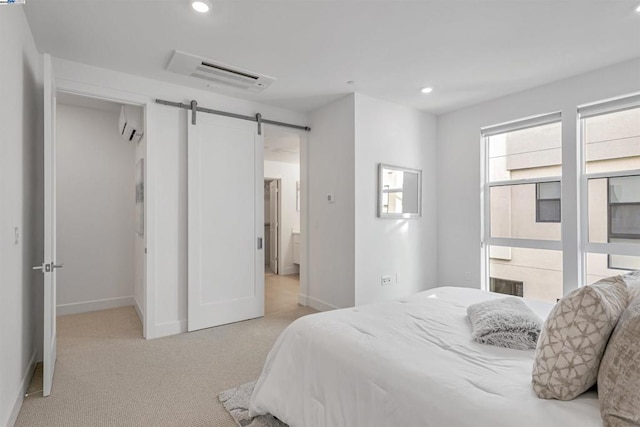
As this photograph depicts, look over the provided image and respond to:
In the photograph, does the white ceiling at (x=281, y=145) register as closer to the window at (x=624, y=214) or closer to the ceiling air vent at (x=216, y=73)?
the ceiling air vent at (x=216, y=73)

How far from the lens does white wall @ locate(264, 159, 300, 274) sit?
682 cm

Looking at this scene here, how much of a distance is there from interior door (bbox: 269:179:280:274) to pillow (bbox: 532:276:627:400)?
6.04 meters

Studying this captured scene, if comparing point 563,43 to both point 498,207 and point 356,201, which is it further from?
point 356,201

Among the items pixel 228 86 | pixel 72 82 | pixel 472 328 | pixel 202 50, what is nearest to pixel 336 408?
pixel 472 328

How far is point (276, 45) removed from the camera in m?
2.66

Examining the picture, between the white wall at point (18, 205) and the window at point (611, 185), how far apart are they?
14.9 ft

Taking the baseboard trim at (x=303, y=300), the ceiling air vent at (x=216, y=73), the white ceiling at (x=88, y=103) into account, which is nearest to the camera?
the ceiling air vent at (x=216, y=73)

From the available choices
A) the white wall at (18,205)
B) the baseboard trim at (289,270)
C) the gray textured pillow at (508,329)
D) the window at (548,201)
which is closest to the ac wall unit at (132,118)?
the white wall at (18,205)

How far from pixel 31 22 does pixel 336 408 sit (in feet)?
10.4

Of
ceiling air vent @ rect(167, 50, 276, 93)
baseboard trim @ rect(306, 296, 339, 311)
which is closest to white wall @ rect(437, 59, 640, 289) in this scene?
baseboard trim @ rect(306, 296, 339, 311)

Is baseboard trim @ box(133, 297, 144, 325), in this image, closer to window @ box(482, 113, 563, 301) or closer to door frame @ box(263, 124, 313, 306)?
door frame @ box(263, 124, 313, 306)

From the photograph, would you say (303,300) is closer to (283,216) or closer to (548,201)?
(283,216)

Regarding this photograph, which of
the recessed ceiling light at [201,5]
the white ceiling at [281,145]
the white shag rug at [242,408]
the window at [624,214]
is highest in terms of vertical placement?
the recessed ceiling light at [201,5]

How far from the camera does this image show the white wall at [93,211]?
13.3 ft
